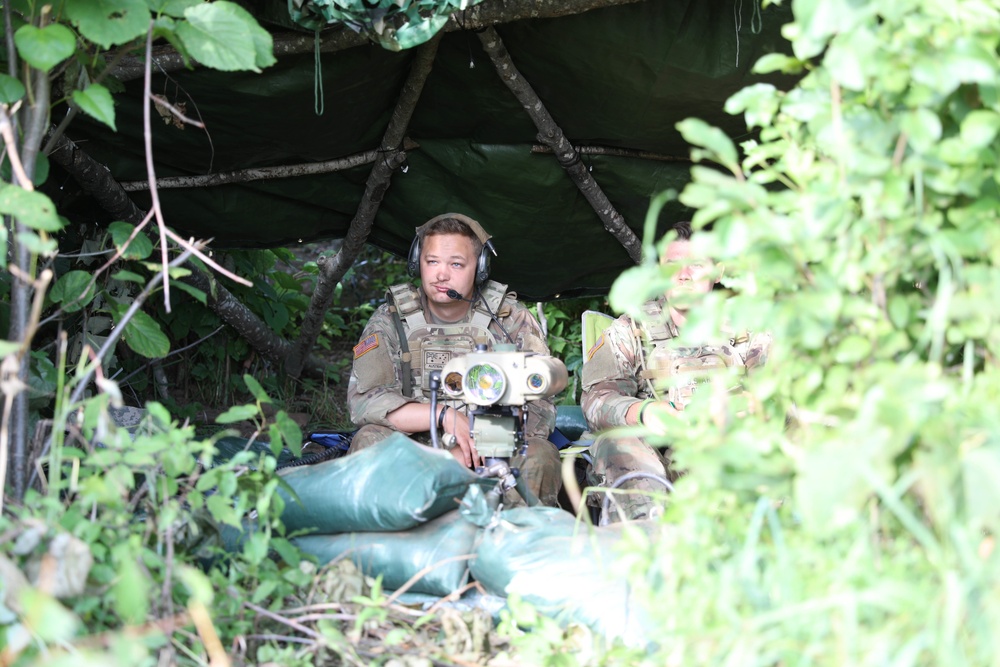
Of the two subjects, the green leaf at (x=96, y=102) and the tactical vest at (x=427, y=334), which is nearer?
the green leaf at (x=96, y=102)

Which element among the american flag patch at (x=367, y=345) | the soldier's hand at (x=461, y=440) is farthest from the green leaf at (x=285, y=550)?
the american flag patch at (x=367, y=345)

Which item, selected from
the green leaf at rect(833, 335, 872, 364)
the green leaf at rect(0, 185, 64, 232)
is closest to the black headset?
the green leaf at rect(0, 185, 64, 232)

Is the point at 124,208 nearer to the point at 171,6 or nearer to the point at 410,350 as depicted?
the point at 410,350

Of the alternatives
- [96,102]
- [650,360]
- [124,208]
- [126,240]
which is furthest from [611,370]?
[96,102]

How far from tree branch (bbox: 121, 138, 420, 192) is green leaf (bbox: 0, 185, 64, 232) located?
232 centimetres

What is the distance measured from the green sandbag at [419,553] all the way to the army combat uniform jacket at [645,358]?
4.81ft

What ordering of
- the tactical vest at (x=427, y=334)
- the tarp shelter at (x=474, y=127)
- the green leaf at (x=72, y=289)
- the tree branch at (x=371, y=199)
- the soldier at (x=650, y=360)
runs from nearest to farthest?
the green leaf at (x=72, y=289) → the tarp shelter at (x=474, y=127) → the tree branch at (x=371, y=199) → the soldier at (x=650, y=360) → the tactical vest at (x=427, y=334)

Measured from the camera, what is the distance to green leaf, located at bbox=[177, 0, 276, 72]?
7.98 feet

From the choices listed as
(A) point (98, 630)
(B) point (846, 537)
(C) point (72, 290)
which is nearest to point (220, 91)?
(C) point (72, 290)

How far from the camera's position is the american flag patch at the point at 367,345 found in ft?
14.2

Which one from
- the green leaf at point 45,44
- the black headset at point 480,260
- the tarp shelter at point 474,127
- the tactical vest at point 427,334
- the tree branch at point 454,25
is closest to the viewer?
the green leaf at point 45,44

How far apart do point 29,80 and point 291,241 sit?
2.73m

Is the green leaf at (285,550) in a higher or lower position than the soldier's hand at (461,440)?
lower

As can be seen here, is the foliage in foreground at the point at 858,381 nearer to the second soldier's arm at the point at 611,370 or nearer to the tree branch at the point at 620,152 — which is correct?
the second soldier's arm at the point at 611,370
